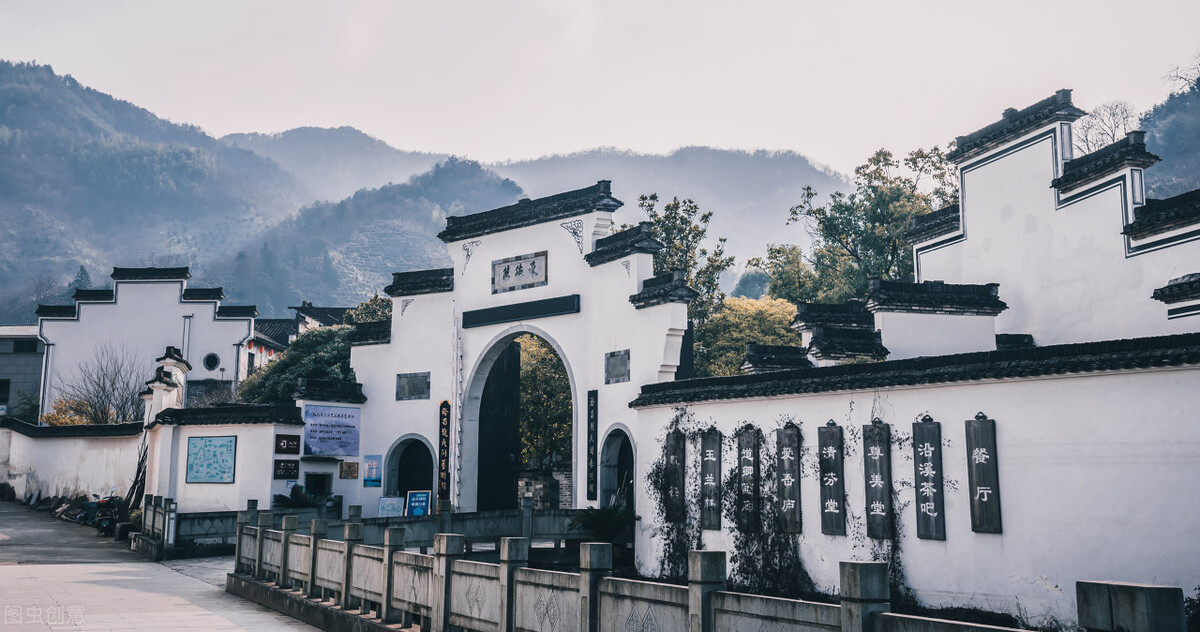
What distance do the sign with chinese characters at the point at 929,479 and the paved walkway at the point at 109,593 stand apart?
314 inches

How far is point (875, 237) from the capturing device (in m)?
34.3

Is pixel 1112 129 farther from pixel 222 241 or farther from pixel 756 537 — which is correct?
pixel 222 241

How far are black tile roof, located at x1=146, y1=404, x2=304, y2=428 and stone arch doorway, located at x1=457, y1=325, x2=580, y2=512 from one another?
163 inches

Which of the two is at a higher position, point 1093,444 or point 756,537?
point 1093,444

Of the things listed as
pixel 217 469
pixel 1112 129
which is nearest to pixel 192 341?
pixel 217 469

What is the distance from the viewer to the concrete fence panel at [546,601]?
8500 millimetres

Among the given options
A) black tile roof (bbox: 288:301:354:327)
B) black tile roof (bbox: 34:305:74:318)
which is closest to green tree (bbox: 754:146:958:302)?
black tile roof (bbox: 34:305:74:318)

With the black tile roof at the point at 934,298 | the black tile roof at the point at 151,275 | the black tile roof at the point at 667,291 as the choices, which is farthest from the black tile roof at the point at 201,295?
the black tile roof at the point at 934,298

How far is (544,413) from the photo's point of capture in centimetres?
3241

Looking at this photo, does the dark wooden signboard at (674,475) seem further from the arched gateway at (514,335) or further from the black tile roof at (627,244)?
the black tile roof at (627,244)

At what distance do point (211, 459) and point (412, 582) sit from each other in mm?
13849

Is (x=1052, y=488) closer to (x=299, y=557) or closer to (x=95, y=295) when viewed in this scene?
(x=299, y=557)

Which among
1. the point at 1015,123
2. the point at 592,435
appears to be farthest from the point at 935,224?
the point at 592,435

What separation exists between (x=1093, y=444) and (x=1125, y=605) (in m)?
6.37
